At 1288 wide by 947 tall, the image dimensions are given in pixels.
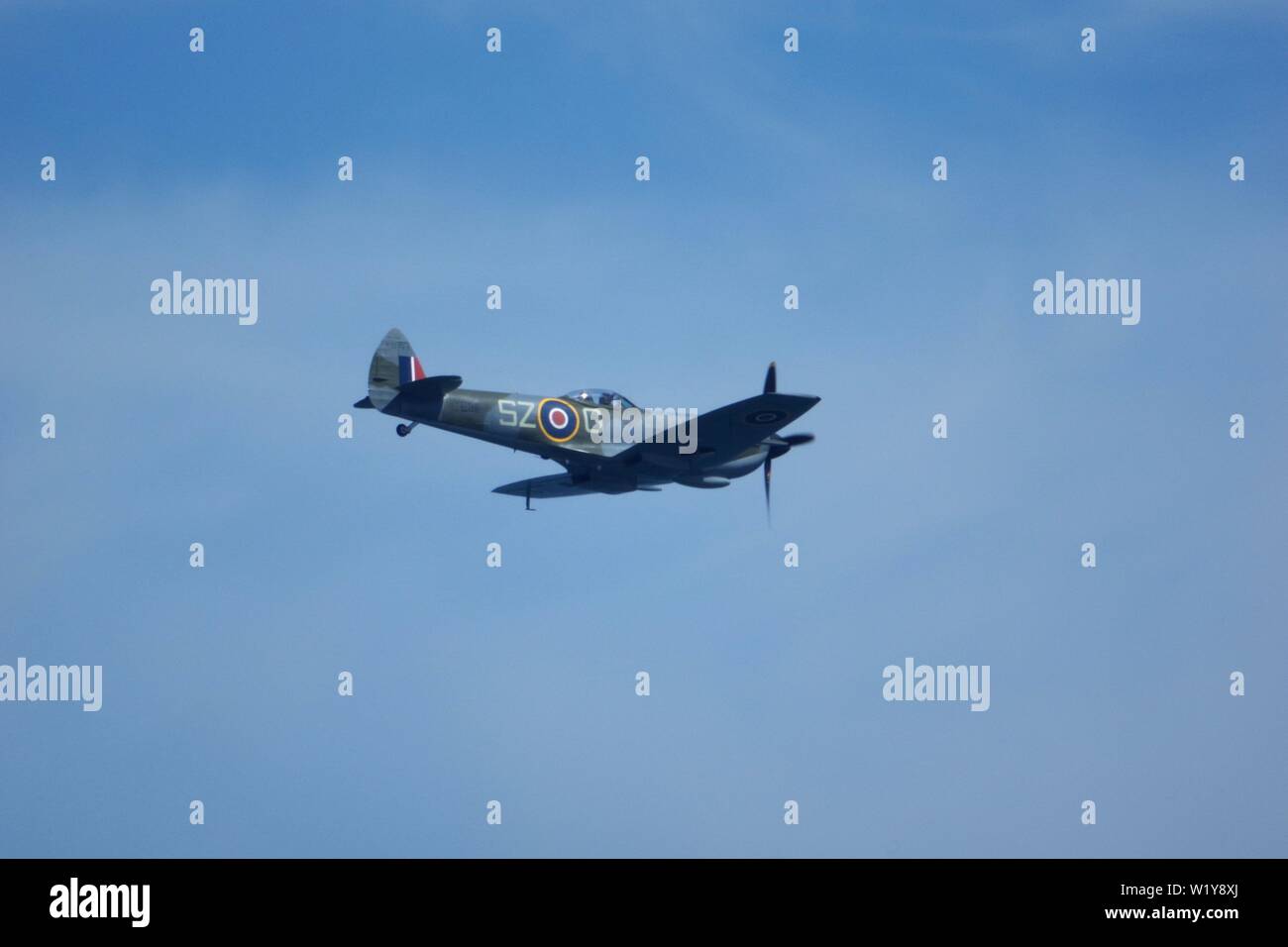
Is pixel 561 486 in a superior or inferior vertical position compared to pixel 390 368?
inferior

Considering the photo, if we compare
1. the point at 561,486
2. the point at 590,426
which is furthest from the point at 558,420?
the point at 561,486

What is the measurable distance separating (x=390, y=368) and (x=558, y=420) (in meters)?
4.05

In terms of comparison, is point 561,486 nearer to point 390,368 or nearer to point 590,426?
point 590,426

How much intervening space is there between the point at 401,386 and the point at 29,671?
11687mm

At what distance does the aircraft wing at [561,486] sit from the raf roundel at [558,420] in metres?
1.97

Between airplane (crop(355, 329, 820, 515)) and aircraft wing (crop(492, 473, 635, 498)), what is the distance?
0.05 meters

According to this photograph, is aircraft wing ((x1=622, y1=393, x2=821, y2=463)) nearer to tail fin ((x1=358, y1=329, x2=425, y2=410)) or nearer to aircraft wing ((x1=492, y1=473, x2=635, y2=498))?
aircraft wing ((x1=492, y1=473, x2=635, y2=498))

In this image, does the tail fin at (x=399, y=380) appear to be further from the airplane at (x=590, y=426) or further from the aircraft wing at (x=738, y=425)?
the aircraft wing at (x=738, y=425)

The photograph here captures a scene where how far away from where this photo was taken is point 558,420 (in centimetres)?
3716

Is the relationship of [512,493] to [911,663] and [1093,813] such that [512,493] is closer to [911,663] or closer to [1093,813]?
[911,663]

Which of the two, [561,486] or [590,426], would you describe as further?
[561,486]
